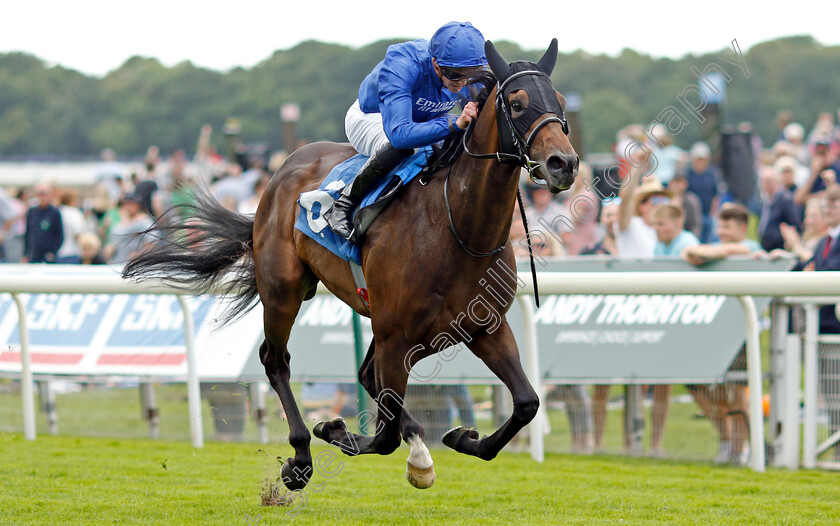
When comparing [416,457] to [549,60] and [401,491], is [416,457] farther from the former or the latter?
[549,60]

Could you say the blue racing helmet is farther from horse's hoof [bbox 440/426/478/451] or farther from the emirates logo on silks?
horse's hoof [bbox 440/426/478/451]

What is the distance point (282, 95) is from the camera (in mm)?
54656

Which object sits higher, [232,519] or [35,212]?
[35,212]

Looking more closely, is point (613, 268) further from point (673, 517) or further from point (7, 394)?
point (7, 394)

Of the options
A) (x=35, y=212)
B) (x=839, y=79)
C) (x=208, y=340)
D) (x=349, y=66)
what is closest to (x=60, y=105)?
(x=349, y=66)

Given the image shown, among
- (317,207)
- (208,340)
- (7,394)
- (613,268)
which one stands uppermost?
(317,207)

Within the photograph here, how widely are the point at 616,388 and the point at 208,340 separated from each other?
2.81 metres

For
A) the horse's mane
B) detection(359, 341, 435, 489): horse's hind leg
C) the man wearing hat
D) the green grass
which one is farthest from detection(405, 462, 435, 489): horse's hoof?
the man wearing hat

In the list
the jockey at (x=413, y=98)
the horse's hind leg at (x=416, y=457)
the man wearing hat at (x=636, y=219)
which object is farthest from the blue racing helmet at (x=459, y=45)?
the man wearing hat at (x=636, y=219)

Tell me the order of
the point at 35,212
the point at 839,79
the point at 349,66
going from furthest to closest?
the point at 349,66 < the point at 839,79 < the point at 35,212

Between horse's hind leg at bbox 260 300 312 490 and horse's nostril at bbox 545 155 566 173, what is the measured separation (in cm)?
197

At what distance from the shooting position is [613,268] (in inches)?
266

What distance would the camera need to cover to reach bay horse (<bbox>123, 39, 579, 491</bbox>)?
11.8 feet

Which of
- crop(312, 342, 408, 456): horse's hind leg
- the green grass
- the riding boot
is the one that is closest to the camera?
crop(312, 342, 408, 456): horse's hind leg
